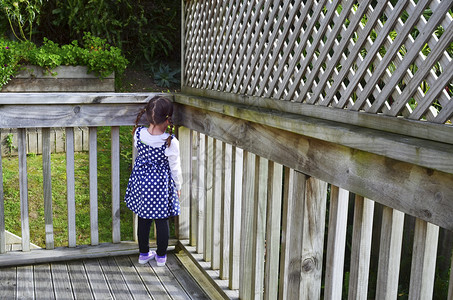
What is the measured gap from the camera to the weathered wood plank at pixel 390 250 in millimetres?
1612

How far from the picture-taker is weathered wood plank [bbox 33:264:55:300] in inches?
119

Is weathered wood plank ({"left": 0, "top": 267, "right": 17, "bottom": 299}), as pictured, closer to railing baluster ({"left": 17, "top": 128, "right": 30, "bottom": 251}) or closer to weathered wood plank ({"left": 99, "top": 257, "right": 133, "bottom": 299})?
railing baluster ({"left": 17, "top": 128, "right": 30, "bottom": 251})

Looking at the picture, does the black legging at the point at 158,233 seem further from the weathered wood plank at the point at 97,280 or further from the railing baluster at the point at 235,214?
the railing baluster at the point at 235,214

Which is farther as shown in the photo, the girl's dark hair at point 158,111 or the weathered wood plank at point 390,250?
the girl's dark hair at point 158,111

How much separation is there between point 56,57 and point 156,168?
152 inches

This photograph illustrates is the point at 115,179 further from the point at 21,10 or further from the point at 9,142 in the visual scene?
the point at 21,10

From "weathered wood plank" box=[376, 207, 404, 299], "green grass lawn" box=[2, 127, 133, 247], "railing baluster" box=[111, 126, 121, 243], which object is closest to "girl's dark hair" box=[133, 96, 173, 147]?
"railing baluster" box=[111, 126, 121, 243]

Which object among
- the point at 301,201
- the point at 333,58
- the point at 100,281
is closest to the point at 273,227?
the point at 301,201

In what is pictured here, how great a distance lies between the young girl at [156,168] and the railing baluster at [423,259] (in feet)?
6.51

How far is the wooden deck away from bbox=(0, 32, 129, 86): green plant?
3618 millimetres

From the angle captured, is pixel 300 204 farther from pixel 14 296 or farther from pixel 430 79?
pixel 14 296

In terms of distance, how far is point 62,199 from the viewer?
5.30 metres

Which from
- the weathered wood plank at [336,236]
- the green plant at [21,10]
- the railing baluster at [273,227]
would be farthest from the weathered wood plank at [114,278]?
the green plant at [21,10]

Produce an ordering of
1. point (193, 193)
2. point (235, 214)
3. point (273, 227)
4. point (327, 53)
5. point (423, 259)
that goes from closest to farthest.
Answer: point (423, 259) → point (327, 53) → point (273, 227) → point (235, 214) → point (193, 193)
